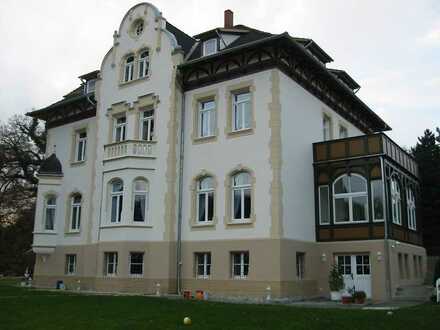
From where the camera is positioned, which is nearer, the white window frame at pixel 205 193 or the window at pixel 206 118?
the white window frame at pixel 205 193

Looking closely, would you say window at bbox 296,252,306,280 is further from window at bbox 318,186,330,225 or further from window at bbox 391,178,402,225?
window at bbox 391,178,402,225

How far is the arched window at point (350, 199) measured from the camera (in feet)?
67.8

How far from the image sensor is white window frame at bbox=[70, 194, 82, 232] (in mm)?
26062

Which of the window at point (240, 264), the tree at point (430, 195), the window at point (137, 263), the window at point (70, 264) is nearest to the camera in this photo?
the window at point (240, 264)

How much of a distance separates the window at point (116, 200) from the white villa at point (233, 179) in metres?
0.06

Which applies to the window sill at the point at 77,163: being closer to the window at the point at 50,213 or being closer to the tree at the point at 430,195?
the window at the point at 50,213

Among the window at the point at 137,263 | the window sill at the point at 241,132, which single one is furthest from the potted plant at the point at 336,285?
the window at the point at 137,263

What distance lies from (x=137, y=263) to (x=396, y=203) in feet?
38.1

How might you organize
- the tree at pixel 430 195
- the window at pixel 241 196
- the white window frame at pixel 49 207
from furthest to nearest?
the tree at pixel 430 195
the white window frame at pixel 49 207
the window at pixel 241 196

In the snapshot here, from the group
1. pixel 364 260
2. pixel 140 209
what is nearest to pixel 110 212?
pixel 140 209

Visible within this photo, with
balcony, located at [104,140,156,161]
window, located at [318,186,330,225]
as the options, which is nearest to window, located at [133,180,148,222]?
balcony, located at [104,140,156,161]

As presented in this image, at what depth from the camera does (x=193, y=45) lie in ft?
82.1

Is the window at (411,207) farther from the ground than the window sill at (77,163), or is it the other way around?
the window sill at (77,163)

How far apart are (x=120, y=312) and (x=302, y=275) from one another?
351 inches
